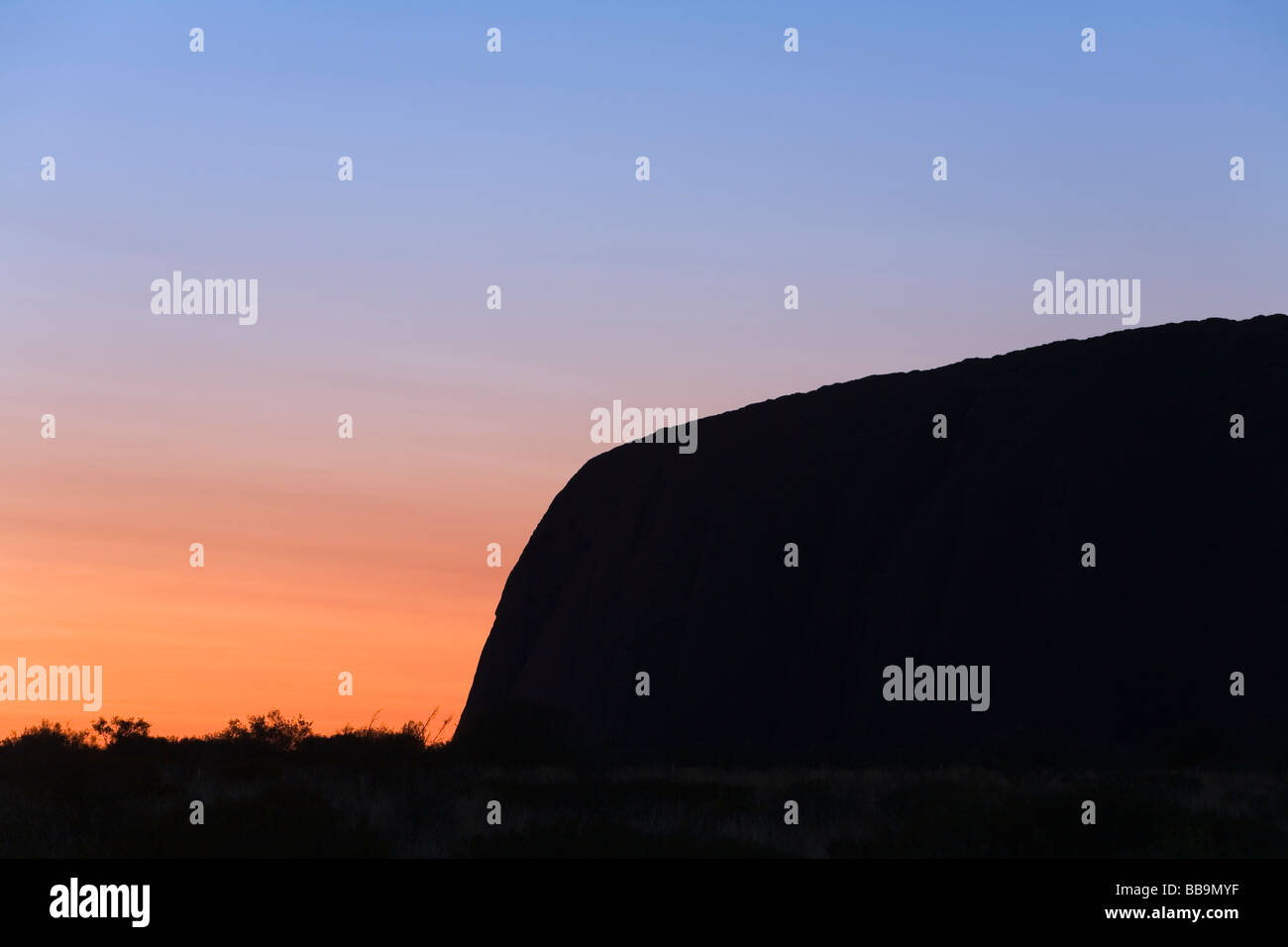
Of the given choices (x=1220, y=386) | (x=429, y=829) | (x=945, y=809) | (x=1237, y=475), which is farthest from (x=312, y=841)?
(x=1220, y=386)

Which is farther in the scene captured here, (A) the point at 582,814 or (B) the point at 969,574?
(B) the point at 969,574

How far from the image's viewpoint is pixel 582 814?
20.2 meters

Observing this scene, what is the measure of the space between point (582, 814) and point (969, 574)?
40.2m

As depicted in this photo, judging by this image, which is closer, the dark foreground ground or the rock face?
the dark foreground ground

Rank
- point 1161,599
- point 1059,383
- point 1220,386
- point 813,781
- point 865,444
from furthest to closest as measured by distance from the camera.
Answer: point 865,444
point 1059,383
point 1220,386
point 1161,599
point 813,781

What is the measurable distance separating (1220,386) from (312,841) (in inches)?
2039

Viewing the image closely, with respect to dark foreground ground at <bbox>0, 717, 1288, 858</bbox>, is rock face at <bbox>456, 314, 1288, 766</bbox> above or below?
above

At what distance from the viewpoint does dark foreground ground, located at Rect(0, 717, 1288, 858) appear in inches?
664

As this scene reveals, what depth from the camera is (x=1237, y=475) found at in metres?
55.0

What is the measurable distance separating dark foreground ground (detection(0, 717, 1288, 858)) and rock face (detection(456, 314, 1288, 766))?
43.6 feet

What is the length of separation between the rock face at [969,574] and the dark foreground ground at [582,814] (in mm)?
13276

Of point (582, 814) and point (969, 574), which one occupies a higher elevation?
point (969, 574)

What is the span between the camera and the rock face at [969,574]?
50406 millimetres
